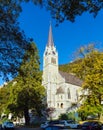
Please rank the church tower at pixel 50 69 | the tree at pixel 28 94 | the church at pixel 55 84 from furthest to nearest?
the church tower at pixel 50 69 < the church at pixel 55 84 < the tree at pixel 28 94

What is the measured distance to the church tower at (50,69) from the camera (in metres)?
97.2

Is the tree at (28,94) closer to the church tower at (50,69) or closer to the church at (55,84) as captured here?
the church at (55,84)

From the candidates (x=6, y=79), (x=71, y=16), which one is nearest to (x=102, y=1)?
(x=71, y=16)

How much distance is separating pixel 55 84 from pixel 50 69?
514 cm

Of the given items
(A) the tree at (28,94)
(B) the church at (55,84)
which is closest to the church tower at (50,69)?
(B) the church at (55,84)

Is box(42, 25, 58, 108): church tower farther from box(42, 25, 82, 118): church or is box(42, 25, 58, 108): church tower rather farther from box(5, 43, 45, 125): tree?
box(5, 43, 45, 125): tree

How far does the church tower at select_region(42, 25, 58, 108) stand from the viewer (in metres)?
97.2

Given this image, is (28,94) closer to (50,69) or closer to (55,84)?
(55,84)

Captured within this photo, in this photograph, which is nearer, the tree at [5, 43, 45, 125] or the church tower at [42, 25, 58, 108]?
the tree at [5, 43, 45, 125]

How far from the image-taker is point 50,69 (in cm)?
10131

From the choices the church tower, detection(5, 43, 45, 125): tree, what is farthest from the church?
detection(5, 43, 45, 125): tree

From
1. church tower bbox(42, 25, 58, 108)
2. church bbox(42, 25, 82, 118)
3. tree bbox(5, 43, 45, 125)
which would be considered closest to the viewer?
tree bbox(5, 43, 45, 125)

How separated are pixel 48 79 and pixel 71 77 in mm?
9817

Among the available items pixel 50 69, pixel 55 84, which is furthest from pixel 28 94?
pixel 50 69
